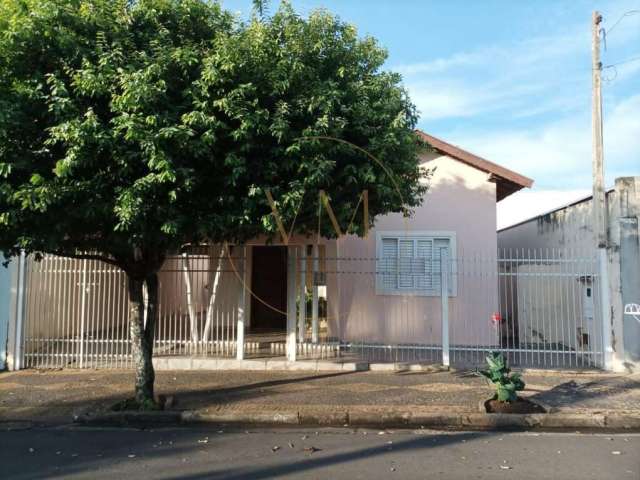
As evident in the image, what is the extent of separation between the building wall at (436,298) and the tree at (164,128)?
4468mm

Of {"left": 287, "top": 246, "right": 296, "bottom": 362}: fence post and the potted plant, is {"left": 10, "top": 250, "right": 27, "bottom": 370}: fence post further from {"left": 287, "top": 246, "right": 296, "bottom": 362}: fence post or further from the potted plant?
the potted plant

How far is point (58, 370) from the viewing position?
8.92 meters

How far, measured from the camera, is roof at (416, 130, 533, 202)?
10586 mm

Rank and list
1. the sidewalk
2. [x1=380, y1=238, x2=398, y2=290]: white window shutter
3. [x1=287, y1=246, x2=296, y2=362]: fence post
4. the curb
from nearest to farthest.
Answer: the curb
the sidewalk
[x1=287, y1=246, x2=296, y2=362]: fence post
[x1=380, y1=238, x2=398, y2=290]: white window shutter

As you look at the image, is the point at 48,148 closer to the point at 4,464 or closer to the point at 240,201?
the point at 240,201

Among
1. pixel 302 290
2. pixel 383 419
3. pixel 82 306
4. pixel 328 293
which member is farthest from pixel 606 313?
pixel 82 306

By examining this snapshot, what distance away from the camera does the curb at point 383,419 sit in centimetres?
604

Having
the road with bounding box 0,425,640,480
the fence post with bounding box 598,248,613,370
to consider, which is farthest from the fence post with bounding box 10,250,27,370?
the fence post with bounding box 598,248,613,370

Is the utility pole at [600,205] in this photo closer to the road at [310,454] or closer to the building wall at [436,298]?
the building wall at [436,298]

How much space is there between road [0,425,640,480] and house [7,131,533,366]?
3.35 metres

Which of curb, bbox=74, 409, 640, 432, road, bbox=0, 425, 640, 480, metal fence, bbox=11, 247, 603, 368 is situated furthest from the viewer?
metal fence, bbox=11, 247, 603, 368

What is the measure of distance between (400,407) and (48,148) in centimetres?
529

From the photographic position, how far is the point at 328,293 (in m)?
11.0

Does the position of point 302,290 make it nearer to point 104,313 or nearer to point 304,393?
point 304,393
